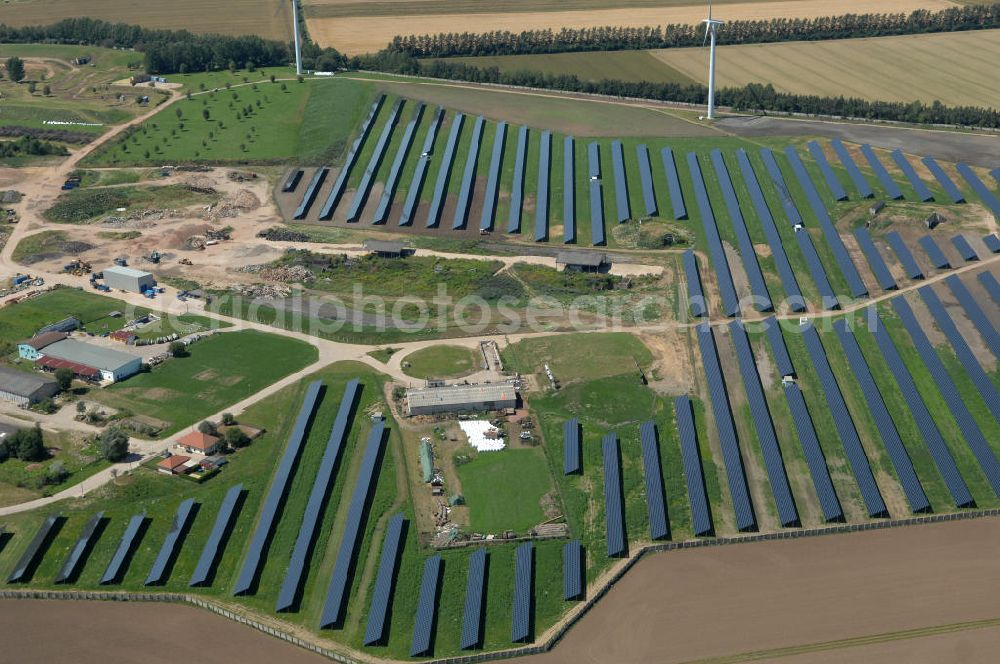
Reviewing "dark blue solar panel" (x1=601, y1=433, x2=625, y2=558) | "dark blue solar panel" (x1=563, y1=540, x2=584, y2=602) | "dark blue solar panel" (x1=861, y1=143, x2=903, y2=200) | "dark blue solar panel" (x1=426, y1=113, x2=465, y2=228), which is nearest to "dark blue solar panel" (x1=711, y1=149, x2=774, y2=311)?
"dark blue solar panel" (x1=861, y1=143, x2=903, y2=200)

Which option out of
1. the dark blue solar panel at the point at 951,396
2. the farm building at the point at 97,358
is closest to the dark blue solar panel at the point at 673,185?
the dark blue solar panel at the point at 951,396

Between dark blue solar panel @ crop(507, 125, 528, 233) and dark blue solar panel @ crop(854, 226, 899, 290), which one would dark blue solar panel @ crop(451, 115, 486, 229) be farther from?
dark blue solar panel @ crop(854, 226, 899, 290)

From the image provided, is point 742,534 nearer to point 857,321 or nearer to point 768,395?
point 768,395

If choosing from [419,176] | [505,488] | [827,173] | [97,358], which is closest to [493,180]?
[419,176]

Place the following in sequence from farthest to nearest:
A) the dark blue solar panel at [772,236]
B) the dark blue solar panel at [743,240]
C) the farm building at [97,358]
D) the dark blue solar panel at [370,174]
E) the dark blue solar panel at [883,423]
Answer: the dark blue solar panel at [370,174]
the dark blue solar panel at [772,236]
the dark blue solar panel at [743,240]
the farm building at [97,358]
the dark blue solar panel at [883,423]

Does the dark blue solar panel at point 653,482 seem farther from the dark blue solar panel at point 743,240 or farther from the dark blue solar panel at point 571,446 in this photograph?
the dark blue solar panel at point 743,240
